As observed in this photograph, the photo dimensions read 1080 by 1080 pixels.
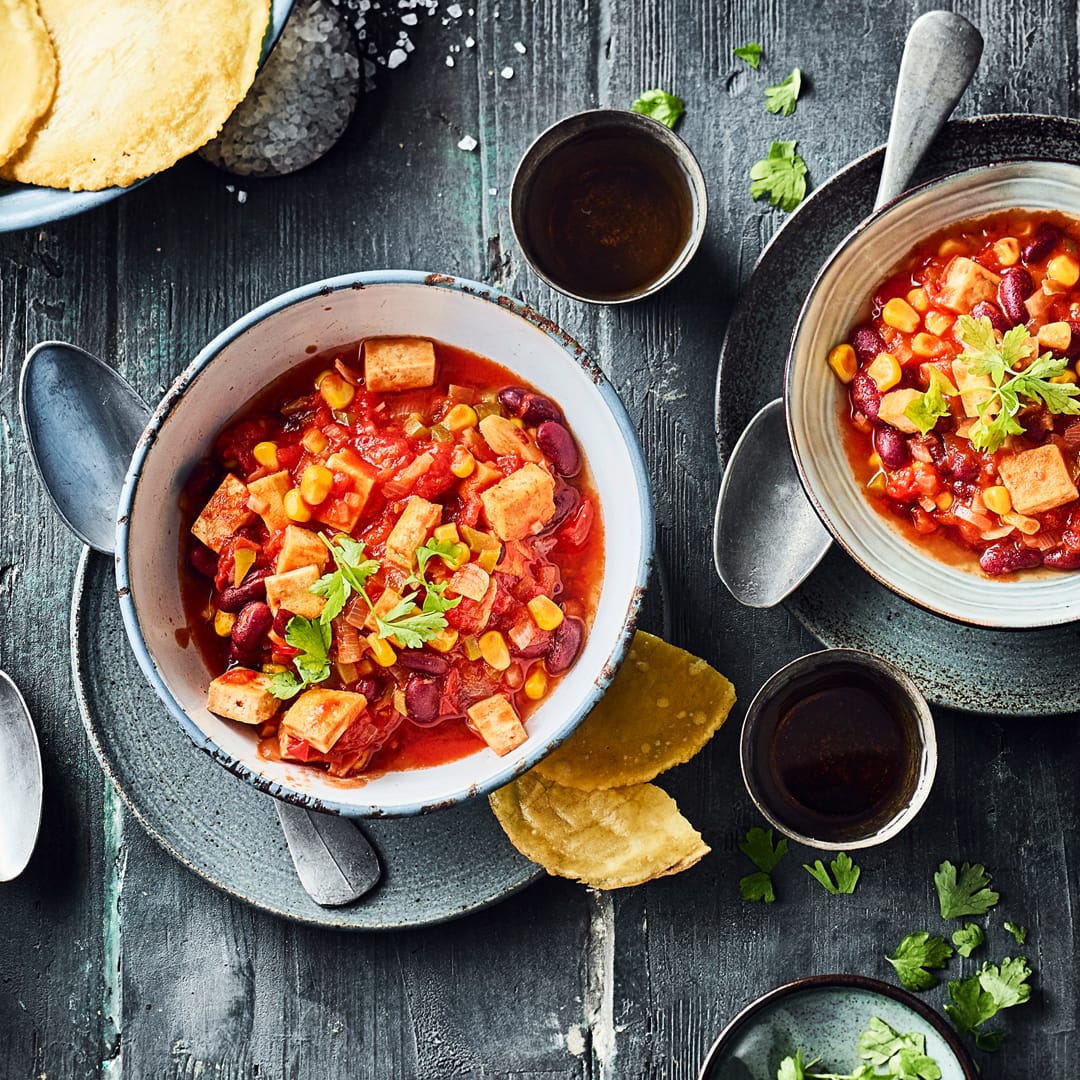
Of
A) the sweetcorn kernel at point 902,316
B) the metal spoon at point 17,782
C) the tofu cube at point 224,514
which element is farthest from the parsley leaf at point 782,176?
the metal spoon at point 17,782

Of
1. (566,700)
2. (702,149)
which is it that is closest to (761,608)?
(566,700)

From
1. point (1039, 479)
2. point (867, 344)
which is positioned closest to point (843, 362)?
point (867, 344)

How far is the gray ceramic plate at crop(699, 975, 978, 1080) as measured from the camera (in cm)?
339

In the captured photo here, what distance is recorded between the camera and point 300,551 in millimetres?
3047

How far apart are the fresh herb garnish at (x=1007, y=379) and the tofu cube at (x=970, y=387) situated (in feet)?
0.04

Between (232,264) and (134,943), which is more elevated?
(232,264)

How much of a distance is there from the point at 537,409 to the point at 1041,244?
1.51 metres

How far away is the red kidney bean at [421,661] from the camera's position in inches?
121

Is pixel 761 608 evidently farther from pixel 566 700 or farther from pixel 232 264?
pixel 232 264

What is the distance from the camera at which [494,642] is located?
10.3 ft

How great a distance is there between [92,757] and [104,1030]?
2.96 ft

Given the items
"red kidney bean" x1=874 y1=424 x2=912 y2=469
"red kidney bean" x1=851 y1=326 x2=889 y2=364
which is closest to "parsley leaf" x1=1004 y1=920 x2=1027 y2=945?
"red kidney bean" x1=874 y1=424 x2=912 y2=469

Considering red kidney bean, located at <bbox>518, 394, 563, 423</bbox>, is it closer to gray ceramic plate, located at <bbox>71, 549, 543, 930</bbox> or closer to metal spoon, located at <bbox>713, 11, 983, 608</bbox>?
metal spoon, located at <bbox>713, 11, 983, 608</bbox>

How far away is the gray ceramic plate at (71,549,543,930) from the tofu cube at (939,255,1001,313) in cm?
205
